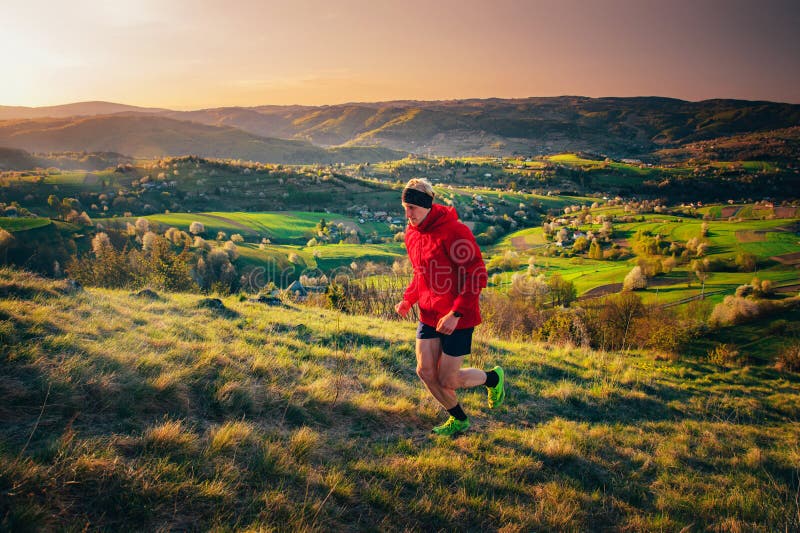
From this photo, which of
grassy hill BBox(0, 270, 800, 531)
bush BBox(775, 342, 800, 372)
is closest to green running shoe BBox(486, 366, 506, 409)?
grassy hill BBox(0, 270, 800, 531)

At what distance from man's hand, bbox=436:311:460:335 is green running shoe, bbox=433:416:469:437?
1.41 m

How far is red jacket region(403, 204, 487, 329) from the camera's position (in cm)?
377

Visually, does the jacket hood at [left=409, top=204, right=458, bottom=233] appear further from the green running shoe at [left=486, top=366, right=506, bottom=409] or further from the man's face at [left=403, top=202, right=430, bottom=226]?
the green running shoe at [left=486, top=366, right=506, bottom=409]

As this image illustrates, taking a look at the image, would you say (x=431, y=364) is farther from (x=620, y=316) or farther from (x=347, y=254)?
(x=347, y=254)

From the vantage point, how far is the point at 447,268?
3914 mm

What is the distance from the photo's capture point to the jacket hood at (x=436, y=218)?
3.95 meters

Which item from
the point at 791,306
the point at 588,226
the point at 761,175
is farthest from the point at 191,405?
the point at 761,175

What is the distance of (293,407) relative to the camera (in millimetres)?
4375

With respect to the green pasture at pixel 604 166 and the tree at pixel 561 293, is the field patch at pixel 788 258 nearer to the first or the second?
the tree at pixel 561 293

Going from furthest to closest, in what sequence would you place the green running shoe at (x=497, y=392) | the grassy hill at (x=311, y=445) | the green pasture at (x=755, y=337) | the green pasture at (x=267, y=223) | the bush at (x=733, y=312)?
the green pasture at (x=267, y=223), the bush at (x=733, y=312), the green pasture at (x=755, y=337), the green running shoe at (x=497, y=392), the grassy hill at (x=311, y=445)

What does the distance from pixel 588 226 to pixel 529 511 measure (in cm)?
9275

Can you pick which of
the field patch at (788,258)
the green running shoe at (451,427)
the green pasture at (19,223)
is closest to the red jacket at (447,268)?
the green running shoe at (451,427)

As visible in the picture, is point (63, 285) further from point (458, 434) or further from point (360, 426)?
point (458, 434)

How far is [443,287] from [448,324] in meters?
0.44
